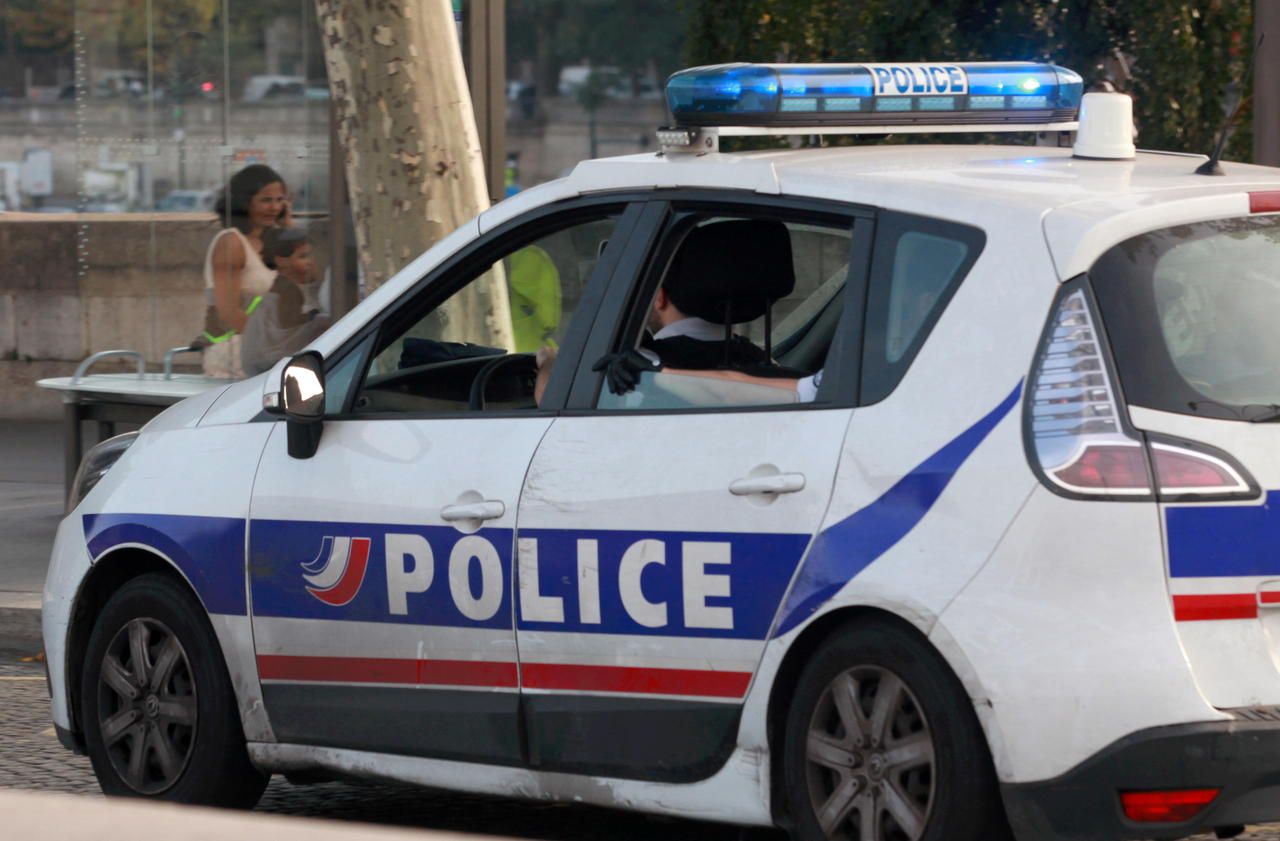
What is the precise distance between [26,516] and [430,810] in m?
6.20

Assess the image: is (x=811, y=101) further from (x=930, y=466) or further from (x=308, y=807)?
(x=308, y=807)

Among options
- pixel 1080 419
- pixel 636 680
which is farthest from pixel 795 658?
pixel 1080 419

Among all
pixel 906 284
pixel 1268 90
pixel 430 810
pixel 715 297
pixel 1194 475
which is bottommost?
pixel 430 810

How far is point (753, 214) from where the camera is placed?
484cm

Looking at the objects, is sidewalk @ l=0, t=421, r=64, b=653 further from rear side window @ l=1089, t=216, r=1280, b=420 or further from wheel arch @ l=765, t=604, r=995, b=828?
rear side window @ l=1089, t=216, r=1280, b=420

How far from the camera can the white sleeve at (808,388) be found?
4.62m

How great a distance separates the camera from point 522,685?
16.3ft

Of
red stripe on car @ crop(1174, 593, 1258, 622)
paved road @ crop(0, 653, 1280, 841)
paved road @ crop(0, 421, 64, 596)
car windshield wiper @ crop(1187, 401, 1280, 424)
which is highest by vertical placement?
car windshield wiper @ crop(1187, 401, 1280, 424)

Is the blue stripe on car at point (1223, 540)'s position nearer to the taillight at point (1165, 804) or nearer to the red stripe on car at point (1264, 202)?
the taillight at point (1165, 804)

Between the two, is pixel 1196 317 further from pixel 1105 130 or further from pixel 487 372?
pixel 487 372

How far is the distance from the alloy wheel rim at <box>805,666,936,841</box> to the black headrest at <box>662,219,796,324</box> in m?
1.13

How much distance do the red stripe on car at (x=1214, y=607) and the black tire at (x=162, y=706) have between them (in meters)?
2.48

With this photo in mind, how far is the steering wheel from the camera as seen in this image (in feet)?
18.4

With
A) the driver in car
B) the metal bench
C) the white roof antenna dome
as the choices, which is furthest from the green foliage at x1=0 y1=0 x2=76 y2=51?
the white roof antenna dome
